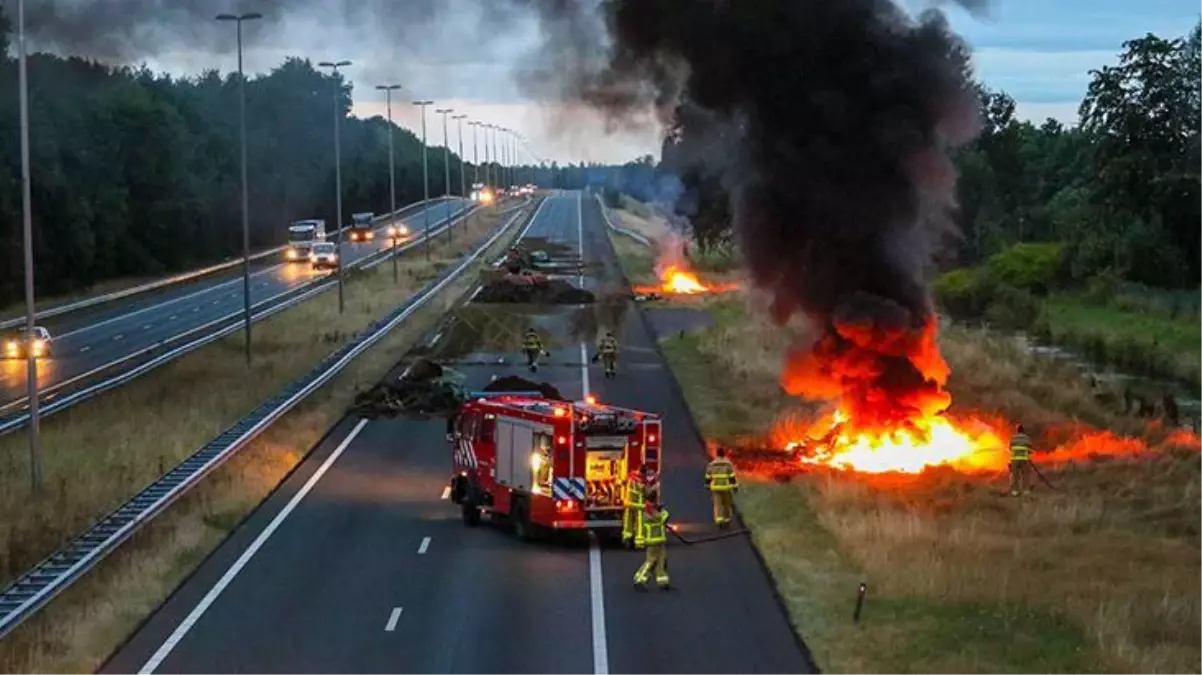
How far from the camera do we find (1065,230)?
119312 mm

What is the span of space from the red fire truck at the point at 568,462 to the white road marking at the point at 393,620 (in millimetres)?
5620

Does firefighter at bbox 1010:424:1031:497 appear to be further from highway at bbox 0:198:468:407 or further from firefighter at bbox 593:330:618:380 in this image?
highway at bbox 0:198:468:407

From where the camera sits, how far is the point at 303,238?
141 meters

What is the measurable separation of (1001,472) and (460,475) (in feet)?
42.3

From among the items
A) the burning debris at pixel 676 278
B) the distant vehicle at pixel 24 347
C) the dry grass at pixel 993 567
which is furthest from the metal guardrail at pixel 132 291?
the dry grass at pixel 993 567

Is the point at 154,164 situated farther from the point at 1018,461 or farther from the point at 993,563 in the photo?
the point at 993,563

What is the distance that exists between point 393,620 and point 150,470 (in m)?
15.6

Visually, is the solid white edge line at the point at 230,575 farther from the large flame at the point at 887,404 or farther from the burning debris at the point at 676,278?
the burning debris at the point at 676,278

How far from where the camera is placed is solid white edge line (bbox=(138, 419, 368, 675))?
23.5 metres

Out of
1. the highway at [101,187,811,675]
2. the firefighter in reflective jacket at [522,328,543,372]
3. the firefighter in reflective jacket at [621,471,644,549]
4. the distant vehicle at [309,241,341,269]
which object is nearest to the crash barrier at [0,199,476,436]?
the distant vehicle at [309,241,341,269]

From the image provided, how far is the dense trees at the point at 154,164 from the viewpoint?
9456 centimetres

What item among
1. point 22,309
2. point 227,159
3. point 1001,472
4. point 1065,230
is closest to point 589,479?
point 1001,472

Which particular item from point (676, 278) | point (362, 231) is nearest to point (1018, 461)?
point (676, 278)

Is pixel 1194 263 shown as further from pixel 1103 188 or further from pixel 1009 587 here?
pixel 1009 587
